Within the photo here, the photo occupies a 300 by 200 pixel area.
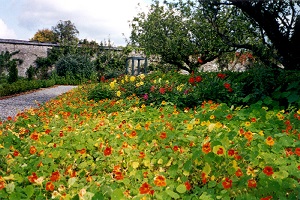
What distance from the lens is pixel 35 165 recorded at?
2.68 m

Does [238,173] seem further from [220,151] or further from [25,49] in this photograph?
[25,49]

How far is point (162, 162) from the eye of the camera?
107 inches

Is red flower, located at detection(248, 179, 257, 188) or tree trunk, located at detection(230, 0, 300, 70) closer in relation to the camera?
red flower, located at detection(248, 179, 257, 188)

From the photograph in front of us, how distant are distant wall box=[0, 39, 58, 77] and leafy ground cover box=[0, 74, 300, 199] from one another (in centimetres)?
2415

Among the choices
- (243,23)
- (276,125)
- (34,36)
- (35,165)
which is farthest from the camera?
(34,36)

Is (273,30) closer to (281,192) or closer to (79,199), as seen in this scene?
(281,192)

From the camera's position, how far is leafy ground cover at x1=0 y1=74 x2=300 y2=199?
221 cm

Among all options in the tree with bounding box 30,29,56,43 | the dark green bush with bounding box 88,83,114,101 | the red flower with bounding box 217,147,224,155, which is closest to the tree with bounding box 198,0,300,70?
the dark green bush with bounding box 88,83,114,101

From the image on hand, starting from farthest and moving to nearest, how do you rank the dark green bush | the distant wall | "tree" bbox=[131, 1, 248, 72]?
1. the distant wall
2. "tree" bbox=[131, 1, 248, 72]
3. the dark green bush

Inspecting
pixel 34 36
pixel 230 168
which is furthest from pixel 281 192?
pixel 34 36

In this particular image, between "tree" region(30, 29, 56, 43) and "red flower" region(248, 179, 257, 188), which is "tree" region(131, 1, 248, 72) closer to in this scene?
"red flower" region(248, 179, 257, 188)

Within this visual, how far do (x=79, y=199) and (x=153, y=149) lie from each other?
1.06m

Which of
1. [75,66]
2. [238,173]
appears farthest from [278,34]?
[75,66]

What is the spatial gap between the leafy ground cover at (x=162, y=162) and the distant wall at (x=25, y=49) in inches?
951
